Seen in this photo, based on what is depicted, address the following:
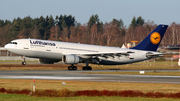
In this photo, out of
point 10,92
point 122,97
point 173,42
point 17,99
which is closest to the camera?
point 17,99

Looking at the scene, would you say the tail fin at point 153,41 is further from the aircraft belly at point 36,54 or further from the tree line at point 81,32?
the tree line at point 81,32

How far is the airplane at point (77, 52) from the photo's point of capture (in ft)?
157

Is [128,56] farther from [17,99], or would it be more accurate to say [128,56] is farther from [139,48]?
[17,99]

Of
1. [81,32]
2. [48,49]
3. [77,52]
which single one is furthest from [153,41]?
[81,32]

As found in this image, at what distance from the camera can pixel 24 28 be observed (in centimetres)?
18075

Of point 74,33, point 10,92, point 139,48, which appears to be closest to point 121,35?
point 74,33

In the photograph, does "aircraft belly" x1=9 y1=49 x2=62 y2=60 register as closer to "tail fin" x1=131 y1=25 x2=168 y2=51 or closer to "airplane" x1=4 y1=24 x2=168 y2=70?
"airplane" x1=4 y1=24 x2=168 y2=70

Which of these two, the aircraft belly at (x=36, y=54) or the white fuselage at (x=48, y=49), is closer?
the aircraft belly at (x=36, y=54)

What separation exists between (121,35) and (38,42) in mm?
148629

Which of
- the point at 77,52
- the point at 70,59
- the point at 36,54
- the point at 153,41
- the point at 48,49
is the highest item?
the point at 153,41

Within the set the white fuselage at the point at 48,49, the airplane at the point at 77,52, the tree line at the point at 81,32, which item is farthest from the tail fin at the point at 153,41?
the tree line at the point at 81,32

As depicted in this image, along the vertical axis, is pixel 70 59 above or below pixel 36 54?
below

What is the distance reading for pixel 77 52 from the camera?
164ft

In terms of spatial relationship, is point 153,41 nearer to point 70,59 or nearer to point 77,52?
point 77,52
